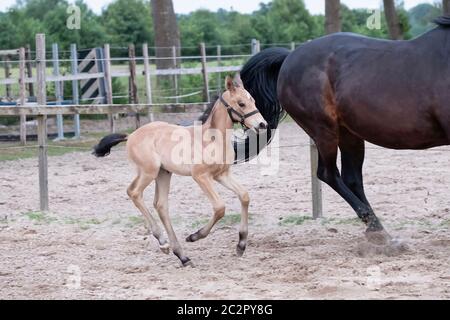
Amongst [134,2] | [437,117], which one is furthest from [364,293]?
[134,2]

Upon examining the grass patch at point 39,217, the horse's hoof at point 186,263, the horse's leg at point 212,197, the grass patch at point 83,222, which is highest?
the horse's leg at point 212,197

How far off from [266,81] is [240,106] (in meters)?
1.39

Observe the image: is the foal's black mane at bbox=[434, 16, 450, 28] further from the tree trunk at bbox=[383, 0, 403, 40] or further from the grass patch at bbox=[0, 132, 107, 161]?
the tree trunk at bbox=[383, 0, 403, 40]

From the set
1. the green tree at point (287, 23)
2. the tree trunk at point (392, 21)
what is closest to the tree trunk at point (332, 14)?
the tree trunk at point (392, 21)

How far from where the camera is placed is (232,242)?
6.66m

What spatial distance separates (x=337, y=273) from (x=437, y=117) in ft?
4.63

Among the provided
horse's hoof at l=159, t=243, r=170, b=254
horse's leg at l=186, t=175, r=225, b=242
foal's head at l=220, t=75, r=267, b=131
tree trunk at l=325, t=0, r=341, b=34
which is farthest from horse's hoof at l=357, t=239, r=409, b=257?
tree trunk at l=325, t=0, r=341, b=34

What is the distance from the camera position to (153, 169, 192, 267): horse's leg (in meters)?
5.86

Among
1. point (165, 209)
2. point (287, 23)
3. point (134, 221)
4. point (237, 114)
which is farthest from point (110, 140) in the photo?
point (287, 23)

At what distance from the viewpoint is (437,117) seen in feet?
19.3

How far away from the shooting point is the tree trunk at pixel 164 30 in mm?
18828

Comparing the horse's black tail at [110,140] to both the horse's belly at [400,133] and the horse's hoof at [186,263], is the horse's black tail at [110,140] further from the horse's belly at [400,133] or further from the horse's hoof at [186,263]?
the horse's belly at [400,133]

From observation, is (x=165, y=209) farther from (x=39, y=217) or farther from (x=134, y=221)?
(x=39, y=217)
